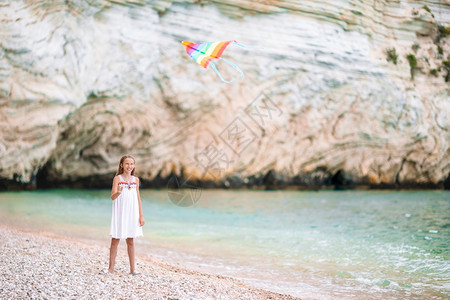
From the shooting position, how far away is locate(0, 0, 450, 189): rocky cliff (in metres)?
10.7

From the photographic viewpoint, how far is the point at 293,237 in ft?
22.8

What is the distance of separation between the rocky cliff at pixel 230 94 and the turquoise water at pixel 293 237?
195 centimetres

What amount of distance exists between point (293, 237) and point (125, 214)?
4.05 m

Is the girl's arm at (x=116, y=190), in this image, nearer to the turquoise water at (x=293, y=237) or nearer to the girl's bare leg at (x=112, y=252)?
the girl's bare leg at (x=112, y=252)

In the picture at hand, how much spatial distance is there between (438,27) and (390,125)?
12.9ft

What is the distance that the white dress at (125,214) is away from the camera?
345 centimetres

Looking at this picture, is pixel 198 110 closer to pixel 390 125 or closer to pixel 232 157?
pixel 232 157

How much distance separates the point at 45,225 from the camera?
23.3 feet

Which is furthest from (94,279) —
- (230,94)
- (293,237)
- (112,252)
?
(230,94)
